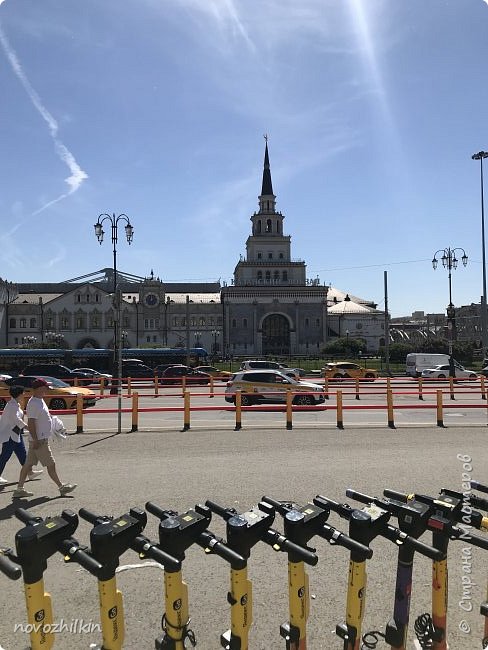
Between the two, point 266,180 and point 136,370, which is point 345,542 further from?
point 266,180

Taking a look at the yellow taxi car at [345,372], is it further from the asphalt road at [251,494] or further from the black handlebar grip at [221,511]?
the black handlebar grip at [221,511]

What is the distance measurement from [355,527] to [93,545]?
67.7 inches

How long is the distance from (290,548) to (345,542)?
37 cm

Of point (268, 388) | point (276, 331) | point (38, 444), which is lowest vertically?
point (268, 388)

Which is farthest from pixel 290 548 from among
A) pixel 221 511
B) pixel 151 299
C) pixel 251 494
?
pixel 151 299

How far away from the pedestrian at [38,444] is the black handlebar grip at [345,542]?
5.24 m

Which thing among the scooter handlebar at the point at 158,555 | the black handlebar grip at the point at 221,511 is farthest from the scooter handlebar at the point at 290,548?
the scooter handlebar at the point at 158,555

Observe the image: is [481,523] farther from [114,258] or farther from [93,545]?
[114,258]

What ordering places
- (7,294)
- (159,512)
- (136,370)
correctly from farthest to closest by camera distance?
(7,294) → (136,370) → (159,512)

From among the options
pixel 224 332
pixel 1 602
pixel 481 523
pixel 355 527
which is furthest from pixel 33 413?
pixel 224 332

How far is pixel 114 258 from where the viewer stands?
2861 cm

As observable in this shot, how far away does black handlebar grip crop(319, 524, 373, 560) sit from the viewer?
322cm

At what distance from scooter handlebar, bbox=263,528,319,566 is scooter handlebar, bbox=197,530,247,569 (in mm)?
232

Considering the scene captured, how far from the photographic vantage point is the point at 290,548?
325 cm
